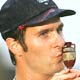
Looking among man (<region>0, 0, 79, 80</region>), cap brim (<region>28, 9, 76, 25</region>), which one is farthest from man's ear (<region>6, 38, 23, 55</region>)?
cap brim (<region>28, 9, 76, 25</region>)

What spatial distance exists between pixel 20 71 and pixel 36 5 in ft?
1.26

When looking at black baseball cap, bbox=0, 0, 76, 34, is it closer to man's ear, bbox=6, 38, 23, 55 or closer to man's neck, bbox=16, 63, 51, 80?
man's ear, bbox=6, 38, 23, 55

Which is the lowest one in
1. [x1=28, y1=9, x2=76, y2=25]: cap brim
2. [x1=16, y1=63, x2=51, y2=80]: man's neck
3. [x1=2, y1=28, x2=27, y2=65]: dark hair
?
[x1=16, y1=63, x2=51, y2=80]: man's neck

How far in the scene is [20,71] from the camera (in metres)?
1.54

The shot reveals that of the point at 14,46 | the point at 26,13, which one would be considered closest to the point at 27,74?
the point at 14,46

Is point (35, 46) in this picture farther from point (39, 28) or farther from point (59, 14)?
point (59, 14)

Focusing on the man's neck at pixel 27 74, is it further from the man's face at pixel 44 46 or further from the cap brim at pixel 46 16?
the cap brim at pixel 46 16

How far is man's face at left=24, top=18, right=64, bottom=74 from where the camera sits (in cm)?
137

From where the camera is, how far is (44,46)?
1403 millimetres

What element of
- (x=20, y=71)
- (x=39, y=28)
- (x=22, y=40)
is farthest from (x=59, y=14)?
(x=20, y=71)

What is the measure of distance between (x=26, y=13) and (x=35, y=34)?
121 mm

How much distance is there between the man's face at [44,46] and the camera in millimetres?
1369

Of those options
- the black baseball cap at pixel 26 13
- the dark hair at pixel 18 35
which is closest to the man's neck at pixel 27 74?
the dark hair at pixel 18 35

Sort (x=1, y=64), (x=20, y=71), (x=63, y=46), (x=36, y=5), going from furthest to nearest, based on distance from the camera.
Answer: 1. (x=1, y=64)
2. (x=20, y=71)
3. (x=36, y=5)
4. (x=63, y=46)
